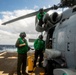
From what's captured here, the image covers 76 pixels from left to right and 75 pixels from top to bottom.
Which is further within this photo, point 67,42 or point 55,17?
point 55,17

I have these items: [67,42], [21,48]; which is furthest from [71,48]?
[21,48]

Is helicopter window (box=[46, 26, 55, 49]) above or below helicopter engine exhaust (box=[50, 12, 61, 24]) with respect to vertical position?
below

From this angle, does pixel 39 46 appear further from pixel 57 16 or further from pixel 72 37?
pixel 72 37

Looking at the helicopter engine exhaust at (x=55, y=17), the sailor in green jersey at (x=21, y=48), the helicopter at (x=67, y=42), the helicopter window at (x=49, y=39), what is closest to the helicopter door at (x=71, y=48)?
the helicopter at (x=67, y=42)

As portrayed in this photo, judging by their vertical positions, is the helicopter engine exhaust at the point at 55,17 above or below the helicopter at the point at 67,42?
above

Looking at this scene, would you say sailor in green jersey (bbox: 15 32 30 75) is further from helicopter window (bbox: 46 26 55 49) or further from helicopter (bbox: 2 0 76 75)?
helicopter (bbox: 2 0 76 75)

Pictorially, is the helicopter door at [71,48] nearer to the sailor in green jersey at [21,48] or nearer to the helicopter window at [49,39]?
the helicopter window at [49,39]

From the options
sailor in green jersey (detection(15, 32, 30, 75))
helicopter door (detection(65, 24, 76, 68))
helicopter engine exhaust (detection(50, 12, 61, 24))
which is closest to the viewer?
helicopter door (detection(65, 24, 76, 68))

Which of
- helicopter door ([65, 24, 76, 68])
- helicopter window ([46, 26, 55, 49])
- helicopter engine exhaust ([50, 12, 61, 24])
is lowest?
helicopter door ([65, 24, 76, 68])

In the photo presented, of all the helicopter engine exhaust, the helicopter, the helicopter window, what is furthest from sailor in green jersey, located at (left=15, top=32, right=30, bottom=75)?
the helicopter

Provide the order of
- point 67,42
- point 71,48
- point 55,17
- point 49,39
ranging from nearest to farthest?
point 71,48 → point 67,42 → point 55,17 → point 49,39

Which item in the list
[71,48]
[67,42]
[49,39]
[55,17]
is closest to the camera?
[71,48]

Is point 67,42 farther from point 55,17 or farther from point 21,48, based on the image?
point 21,48

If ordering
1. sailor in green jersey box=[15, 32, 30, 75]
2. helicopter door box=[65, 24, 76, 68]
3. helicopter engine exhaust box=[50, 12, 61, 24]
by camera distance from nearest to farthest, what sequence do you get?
helicopter door box=[65, 24, 76, 68] < helicopter engine exhaust box=[50, 12, 61, 24] < sailor in green jersey box=[15, 32, 30, 75]
